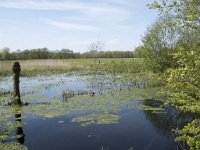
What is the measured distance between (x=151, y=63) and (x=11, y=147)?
26699 millimetres

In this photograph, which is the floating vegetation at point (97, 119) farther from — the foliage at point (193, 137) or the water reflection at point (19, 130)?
the foliage at point (193, 137)

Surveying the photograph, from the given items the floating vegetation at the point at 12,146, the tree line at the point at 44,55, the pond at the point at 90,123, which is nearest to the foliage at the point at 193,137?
the pond at the point at 90,123

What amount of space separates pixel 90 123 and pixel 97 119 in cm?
80

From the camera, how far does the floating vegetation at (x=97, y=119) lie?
58.7 feet

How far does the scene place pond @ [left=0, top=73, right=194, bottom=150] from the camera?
14.9 m

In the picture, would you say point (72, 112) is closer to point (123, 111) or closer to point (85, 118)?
point (85, 118)

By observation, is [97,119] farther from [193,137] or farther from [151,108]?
[193,137]

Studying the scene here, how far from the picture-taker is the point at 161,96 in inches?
1021

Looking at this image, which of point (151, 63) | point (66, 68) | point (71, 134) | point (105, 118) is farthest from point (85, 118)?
point (66, 68)

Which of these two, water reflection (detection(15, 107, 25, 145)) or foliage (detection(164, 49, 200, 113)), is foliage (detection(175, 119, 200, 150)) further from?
water reflection (detection(15, 107, 25, 145))

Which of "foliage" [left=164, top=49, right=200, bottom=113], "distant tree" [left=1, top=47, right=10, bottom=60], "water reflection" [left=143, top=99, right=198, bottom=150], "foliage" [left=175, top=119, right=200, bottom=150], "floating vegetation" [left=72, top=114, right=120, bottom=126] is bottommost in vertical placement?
"water reflection" [left=143, top=99, right=198, bottom=150]

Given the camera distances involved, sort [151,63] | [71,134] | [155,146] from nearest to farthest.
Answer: [155,146] < [71,134] < [151,63]

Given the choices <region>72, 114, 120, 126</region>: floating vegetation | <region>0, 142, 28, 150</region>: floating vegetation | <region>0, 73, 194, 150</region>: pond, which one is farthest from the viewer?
<region>72, 114, 120, 126</region>: floating vegetation

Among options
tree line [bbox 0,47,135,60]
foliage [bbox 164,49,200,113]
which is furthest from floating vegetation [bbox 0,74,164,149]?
tree line [bbox 0,47,135,60]
